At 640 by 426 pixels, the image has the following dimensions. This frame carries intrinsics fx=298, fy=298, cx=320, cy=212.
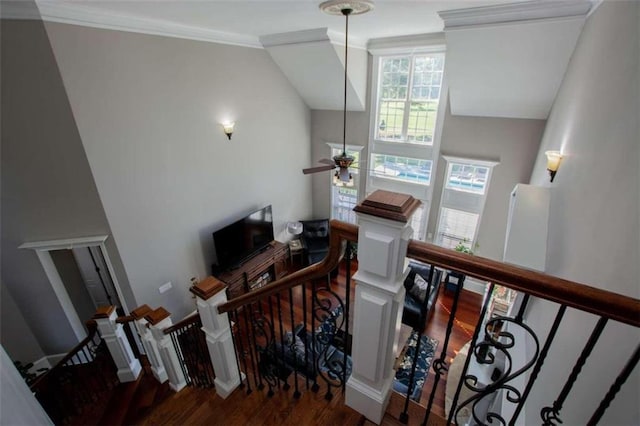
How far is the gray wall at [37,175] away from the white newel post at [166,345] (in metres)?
1.44

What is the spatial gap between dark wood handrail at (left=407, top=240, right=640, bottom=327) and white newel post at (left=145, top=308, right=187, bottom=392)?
2617mm

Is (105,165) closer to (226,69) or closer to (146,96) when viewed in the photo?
(146,96)

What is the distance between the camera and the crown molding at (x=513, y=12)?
3047 millimetres

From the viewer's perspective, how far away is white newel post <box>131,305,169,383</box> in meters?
2.91

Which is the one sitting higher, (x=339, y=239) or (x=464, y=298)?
(x=339, y=239)

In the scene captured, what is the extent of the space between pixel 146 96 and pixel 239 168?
1.86 m

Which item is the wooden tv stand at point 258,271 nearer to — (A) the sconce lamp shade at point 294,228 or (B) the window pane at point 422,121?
(A) the sconce lamp shade at point 294,228

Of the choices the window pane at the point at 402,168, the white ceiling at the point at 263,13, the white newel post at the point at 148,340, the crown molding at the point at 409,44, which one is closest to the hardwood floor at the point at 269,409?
the white newel post at the point at 148,340

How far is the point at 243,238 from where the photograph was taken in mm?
5406

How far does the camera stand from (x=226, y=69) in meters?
4.66

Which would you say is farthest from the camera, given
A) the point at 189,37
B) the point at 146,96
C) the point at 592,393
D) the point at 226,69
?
the point at 226,69

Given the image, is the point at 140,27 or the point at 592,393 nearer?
the point at 592,393

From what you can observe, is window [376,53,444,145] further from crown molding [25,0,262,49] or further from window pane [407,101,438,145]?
crown molding [25,0,262,49]

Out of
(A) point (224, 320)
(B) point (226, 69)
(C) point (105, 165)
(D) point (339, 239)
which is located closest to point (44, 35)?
(C) point (105, 165)
